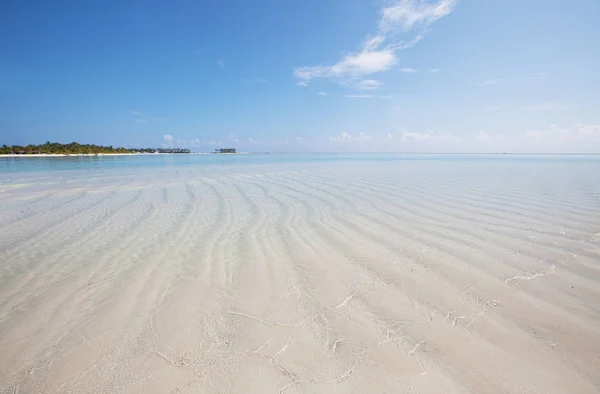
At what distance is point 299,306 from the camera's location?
252cm

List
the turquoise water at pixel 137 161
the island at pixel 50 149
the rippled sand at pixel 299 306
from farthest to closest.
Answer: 1. the island at pixel 50 149
2. the turquoise water at pixel 137 161
3. the rippled sand at pixel 299 306

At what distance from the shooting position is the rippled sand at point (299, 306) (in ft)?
5.72

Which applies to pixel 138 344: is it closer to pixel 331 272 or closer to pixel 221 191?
pixel 331 272

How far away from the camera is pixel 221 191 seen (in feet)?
30.0

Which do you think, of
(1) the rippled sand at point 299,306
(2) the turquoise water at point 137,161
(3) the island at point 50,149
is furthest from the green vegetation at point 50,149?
(1) the rippled sand at point 299,306

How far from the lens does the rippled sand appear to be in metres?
1.74

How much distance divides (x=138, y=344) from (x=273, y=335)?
1.01 m

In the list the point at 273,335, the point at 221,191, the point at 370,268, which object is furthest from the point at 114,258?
the point at 221,191

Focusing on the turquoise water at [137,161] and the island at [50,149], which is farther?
the island at [50,149]

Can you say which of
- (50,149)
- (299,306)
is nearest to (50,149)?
(50,149)

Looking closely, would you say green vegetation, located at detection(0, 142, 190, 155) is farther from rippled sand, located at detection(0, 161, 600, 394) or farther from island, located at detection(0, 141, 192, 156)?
rippled sand, located at detection(0, 161, 600, 394)

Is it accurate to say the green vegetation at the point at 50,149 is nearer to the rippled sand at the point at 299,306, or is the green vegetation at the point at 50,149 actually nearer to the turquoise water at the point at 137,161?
the turquoise water at the point at 137,161

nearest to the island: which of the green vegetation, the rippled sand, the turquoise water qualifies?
the green vegetation

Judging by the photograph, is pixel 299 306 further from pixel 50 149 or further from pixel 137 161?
pixel 50 149
